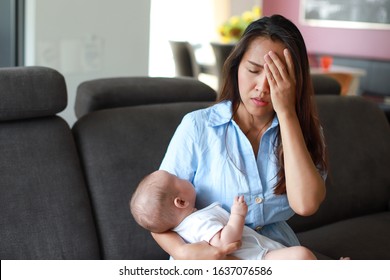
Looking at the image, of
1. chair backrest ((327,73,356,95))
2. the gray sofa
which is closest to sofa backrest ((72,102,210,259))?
the gray sofa

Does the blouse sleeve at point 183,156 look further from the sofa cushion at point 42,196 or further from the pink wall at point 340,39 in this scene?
the pink wall at point 340,39

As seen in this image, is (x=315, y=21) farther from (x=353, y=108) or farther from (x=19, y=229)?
(x=19, y=229)

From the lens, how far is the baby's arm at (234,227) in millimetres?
1764

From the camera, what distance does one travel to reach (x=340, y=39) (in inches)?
300

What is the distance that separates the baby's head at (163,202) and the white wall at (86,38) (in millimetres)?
1734

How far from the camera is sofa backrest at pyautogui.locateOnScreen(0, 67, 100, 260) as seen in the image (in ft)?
6.89

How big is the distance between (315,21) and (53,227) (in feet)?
20.0

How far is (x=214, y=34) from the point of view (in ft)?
25.1

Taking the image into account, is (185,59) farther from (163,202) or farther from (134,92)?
(163,202)

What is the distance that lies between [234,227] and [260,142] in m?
0.31

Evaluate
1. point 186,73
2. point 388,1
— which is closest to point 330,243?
point 186,73

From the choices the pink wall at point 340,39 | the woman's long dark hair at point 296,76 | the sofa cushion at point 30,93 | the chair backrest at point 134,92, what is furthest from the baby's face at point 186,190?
the pink wall at point 340,39

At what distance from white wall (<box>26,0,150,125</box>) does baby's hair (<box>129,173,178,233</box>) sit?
1.74 metres

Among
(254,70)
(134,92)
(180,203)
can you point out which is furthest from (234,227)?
(134,92)
